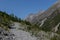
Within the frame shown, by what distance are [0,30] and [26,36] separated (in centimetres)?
192

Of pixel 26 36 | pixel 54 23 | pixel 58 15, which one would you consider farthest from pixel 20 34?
pixel 58 15

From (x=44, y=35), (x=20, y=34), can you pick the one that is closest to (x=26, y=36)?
(x=20, y=34)

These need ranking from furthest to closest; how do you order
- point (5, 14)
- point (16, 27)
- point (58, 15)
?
point (58, 15), point (5, 14), point (16, 27)

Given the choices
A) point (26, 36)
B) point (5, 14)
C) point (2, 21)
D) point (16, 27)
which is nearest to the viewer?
point (26, 36)

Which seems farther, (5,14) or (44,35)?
(5,14)

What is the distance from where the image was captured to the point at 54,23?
97812 mm

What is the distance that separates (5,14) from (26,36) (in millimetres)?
4764

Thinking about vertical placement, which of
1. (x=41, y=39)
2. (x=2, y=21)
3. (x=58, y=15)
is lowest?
(x=41, y=39)

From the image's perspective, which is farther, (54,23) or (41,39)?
(54,23)

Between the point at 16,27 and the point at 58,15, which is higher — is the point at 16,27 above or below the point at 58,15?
below

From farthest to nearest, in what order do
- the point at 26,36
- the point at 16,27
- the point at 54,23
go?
the point at 54,23, the point at 16,27, the point at 26,36

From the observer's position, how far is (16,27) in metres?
16.1

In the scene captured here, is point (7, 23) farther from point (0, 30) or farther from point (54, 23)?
point (54, 23)

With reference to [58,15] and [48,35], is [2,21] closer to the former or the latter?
[48,35]
